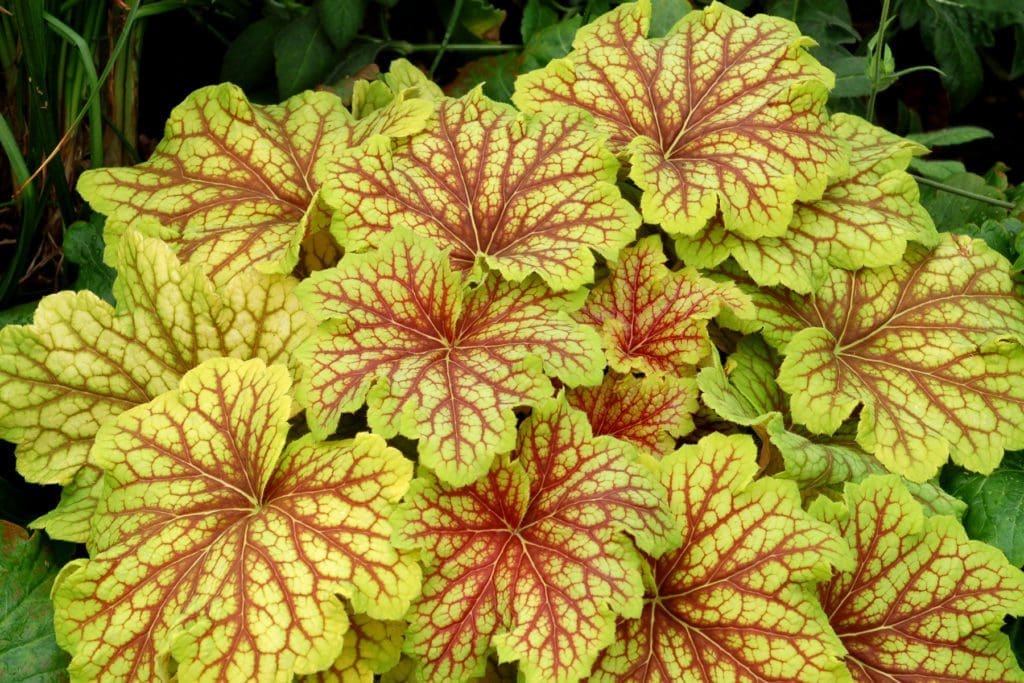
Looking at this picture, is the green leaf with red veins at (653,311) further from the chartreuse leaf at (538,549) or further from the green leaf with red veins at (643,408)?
the chartreuse leaf at (538,549)

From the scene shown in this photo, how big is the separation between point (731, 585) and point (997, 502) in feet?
1.99

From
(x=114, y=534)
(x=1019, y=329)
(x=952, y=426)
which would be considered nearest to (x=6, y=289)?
(x=114, y=534)

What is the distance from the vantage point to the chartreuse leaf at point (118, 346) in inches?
66.1

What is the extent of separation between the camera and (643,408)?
1.77 m

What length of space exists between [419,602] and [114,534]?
1.66 ft

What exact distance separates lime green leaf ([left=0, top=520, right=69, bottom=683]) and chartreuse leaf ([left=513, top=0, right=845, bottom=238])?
1231 millimetres

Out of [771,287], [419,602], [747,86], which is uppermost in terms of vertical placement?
[747,86]

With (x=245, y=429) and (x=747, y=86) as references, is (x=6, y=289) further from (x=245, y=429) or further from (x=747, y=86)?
(x=747, y=86)

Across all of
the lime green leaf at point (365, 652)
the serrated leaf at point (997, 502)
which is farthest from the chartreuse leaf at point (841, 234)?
the lime green leaf at point (365, 652)

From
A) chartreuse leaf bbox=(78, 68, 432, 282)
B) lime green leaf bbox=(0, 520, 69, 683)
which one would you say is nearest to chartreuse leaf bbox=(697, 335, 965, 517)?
chartreuse leaf bbox=(78, 68, 432, 282)

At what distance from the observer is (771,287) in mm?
1922

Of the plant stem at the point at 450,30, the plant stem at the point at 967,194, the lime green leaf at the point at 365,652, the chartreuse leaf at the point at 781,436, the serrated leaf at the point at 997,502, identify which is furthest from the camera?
the plant stem at the point at 450,30

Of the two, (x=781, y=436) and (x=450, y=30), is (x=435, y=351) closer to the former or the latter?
(x=781, y=436)

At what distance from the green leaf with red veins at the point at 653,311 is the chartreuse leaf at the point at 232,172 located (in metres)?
0.49
